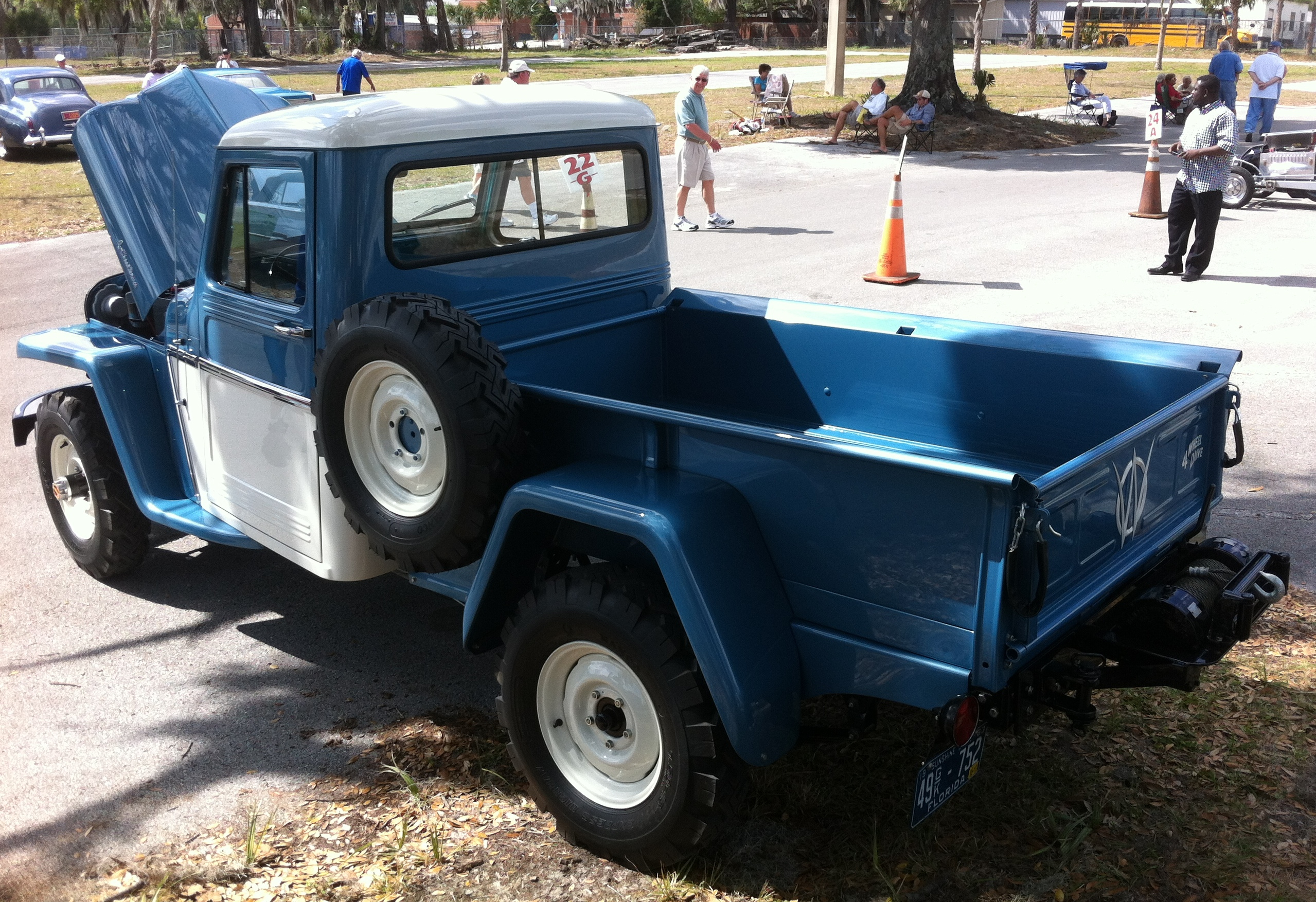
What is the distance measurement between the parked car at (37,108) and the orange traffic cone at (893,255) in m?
15.8

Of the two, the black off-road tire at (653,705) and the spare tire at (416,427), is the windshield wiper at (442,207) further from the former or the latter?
the black off-road tire at (653,705)

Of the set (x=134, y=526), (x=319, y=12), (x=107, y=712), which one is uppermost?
(x=319, y=12)

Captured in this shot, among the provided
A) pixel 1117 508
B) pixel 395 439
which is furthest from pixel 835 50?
pixel 1117 508

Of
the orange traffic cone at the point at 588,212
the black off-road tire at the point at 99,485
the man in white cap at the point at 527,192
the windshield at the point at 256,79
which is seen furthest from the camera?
the windshield at the point at 256,79

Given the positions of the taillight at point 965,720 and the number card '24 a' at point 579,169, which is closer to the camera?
the taillight at point 965,720

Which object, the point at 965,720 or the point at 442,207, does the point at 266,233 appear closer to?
the point at 442,207

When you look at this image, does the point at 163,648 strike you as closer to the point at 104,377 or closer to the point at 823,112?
the point at 104,377

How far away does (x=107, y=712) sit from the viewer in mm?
4289

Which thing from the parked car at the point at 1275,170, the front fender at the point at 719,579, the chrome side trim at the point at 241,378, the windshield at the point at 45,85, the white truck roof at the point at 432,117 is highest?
the windshield at the point at 45,85

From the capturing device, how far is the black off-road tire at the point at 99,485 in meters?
5.04

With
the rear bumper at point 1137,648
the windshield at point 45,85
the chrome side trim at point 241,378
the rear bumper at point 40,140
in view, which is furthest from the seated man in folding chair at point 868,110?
the rear bumper at point 1137,648

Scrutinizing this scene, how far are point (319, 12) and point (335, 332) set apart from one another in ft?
199

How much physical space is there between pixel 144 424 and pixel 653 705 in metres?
2.93

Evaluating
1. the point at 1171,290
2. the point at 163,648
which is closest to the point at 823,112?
the point at 1171,290
